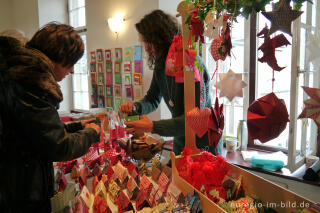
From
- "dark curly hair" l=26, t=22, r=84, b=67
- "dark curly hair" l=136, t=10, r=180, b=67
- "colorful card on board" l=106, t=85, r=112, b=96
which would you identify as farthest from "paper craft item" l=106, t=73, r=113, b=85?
"dark curly hair" l=26, t=22, r=84, b=67

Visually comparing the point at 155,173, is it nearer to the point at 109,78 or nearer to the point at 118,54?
the point at 118,54

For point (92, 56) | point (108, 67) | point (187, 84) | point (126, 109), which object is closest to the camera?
point (187, 84)

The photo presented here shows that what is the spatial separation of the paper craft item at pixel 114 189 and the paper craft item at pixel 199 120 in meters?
0.39

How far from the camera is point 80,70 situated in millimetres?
4656

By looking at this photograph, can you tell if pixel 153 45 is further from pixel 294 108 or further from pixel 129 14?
pixel 129 14

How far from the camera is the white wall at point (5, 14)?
5.02m

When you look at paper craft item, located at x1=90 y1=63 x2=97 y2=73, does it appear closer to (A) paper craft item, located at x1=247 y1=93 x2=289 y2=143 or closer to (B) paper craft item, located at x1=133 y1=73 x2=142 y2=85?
(B) paper craft item, located at x1=133 y1=73 x2=142 y2=85

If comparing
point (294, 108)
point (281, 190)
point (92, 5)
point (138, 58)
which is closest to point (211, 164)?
point (281, 190)

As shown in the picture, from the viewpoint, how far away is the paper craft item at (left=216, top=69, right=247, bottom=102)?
81cm

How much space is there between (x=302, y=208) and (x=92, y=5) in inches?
152

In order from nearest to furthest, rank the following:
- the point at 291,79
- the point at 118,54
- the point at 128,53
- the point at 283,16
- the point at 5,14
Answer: the point at 283,16, the point at 291,79, the point at 128,53, the point at 118,54, the point at 5,14

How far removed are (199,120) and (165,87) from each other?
0.57 m

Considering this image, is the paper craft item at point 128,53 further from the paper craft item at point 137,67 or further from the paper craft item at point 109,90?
the paper craft item at point 109,90

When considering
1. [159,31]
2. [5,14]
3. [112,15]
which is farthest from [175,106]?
[5,14]
